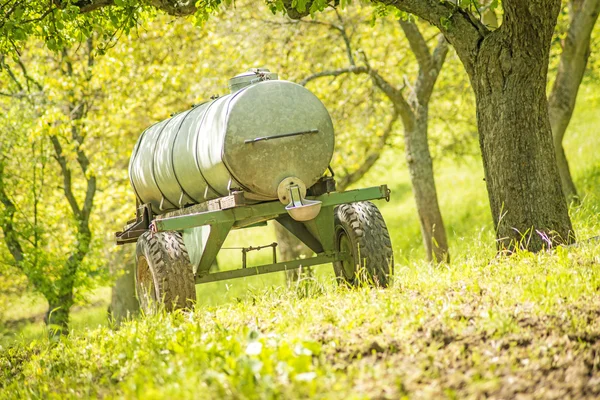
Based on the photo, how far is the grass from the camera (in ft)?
13.6

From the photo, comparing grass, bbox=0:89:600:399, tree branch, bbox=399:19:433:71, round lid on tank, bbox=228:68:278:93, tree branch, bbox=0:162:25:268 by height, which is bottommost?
grass, bbox=0:89:600:399

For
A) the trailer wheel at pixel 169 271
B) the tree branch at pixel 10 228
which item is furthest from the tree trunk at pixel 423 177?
the tree branch at pixel 10 228

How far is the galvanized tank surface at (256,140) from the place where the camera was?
7395mm

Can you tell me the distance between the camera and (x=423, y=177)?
529 inches

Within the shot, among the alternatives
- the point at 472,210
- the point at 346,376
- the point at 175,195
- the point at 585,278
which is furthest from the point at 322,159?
the point at 472,210

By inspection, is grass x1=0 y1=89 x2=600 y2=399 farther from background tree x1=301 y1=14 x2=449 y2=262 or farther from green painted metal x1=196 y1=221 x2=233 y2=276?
background tree x1=301 y1=14 x2=449 y2=262

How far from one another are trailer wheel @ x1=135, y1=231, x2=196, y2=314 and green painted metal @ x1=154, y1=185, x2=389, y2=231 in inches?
7.8

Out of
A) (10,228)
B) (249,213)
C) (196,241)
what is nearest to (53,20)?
(196,241)

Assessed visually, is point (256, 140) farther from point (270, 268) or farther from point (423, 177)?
point (423, 177)

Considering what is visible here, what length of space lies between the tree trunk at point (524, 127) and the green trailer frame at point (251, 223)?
1271 mm

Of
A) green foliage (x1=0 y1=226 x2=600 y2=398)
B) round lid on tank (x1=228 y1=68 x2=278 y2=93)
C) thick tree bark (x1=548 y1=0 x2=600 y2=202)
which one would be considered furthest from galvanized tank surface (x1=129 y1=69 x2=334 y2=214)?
thick tree bark (x1=548 y1=0 x2=600 y2=202)

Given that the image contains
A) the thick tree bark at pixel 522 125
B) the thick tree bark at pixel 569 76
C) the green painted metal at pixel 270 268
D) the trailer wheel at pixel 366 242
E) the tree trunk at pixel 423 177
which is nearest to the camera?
the thick tree bark at pixel 522 125

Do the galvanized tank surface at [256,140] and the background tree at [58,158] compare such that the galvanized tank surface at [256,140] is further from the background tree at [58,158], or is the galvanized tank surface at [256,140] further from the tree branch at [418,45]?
the background tree at [58,158]

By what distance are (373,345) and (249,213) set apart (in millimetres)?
3108
